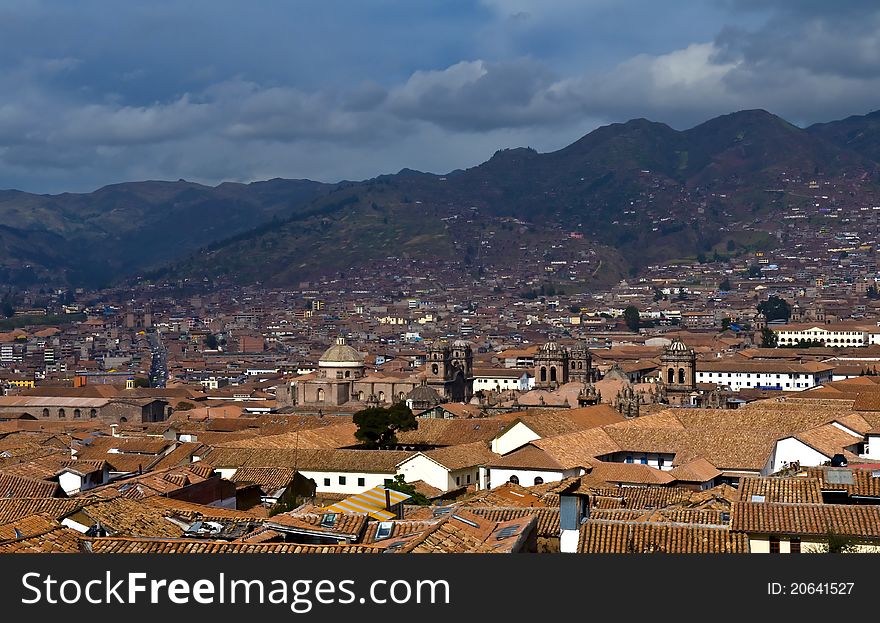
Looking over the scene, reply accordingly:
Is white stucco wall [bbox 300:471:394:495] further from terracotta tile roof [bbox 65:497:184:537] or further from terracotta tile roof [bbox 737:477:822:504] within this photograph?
terracotta tile roof [bbox 65:497:184:537]

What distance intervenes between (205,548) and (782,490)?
9912mm

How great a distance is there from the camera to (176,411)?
79.4m

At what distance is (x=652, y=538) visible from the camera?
1703cm

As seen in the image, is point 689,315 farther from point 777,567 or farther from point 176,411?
point 777,567

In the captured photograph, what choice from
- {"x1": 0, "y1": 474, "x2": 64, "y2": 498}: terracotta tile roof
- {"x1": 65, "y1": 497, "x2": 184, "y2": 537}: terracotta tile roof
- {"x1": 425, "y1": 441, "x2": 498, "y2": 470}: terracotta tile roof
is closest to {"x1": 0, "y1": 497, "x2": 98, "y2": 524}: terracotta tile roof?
{"x1": 65, "y1": 497, "x2": 184, "y2": 537}: terracotta tile roof

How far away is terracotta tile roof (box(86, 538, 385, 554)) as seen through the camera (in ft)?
41.9

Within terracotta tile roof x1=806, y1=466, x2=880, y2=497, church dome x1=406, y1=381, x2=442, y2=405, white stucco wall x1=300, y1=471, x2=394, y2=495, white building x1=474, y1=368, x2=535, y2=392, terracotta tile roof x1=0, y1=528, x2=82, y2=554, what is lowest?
white building x1=474, y1=368, x2=535, y2=392

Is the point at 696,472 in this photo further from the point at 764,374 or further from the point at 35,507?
the point at 764,374

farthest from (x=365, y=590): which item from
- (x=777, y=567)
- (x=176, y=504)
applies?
(x=176, y=504)

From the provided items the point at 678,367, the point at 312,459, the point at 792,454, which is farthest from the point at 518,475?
the point at 678,367

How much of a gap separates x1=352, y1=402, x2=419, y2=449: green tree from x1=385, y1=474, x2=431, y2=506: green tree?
11.0 meters

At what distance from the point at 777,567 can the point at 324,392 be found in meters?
73.3

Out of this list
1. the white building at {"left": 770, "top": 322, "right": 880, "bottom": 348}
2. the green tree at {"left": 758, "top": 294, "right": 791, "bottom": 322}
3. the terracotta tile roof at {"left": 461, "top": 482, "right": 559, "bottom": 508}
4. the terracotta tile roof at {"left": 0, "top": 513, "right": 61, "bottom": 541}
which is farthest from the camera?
the green tree at {"left": 758, "top": 294, "right": 791, "bottom": 322}

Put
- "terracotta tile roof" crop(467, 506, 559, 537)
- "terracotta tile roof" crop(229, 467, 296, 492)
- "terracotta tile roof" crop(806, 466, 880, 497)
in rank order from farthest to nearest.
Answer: "terracotta tile roof" crop(229, 467, 296, 492), "terracotta tile roof" crop(806, 466, 880, 497), "terracotta tile roof" crop(467, 506, 559, 537)
